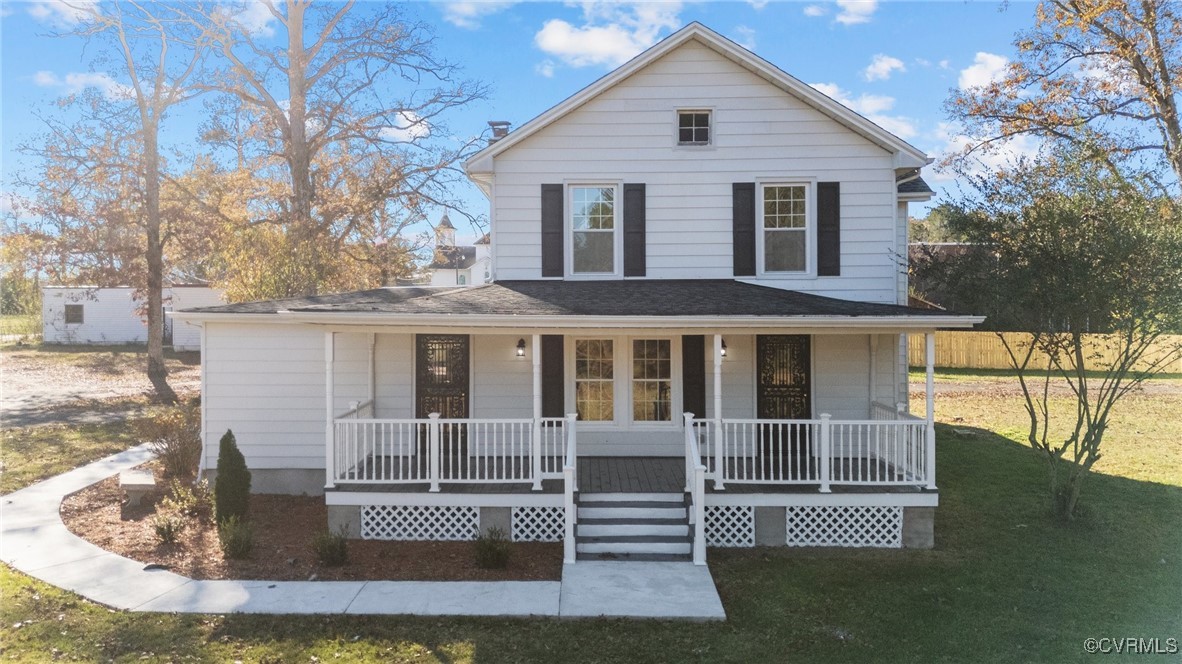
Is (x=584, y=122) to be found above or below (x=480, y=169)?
above

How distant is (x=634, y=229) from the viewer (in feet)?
37.0

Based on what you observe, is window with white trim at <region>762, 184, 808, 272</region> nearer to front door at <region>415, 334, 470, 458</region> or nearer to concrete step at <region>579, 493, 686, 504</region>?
concrete step at <region>579, 493, 686, 504</region>

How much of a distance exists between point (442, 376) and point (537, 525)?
3165 mm

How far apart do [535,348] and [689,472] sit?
8.66 ft

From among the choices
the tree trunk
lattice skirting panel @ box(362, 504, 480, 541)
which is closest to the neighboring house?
the tree trunk

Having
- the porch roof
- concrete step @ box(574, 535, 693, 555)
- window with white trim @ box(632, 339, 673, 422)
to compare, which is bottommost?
concrete step @ box(574, 535, 693, 555)

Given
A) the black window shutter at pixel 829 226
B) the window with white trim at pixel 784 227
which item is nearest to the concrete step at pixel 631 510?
the window with white trim at pixel 784 227

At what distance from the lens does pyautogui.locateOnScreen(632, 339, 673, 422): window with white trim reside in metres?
11.0

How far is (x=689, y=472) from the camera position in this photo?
29.5 feet

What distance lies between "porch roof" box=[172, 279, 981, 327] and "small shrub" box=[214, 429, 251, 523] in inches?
78.6

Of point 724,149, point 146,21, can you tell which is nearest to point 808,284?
point 724,149

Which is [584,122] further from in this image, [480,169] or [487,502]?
[487,502]

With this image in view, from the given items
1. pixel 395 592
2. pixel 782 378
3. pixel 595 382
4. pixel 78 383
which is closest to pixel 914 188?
pixel 782 378

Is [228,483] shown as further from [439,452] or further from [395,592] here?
[395,592]
